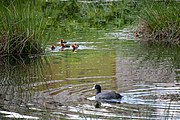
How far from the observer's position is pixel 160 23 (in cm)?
1825

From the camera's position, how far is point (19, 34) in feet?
54.0

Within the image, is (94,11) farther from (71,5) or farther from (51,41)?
(51,41)

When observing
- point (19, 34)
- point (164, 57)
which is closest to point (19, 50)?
point (19, 34)

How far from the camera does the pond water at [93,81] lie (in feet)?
33.9

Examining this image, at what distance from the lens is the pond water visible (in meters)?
10.3

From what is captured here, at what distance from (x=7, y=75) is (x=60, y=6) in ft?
53.1

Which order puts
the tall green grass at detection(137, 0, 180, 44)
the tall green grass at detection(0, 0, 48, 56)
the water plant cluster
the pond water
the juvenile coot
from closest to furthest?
the pond water → the juvenile coot → the tall green grass at detection(0, 0, 48, 56) → the water plant cluster → the tall green grass at detection(137, 0, 180, 44)

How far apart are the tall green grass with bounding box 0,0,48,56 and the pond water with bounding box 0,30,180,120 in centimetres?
38

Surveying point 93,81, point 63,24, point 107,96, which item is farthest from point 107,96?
point 63,24

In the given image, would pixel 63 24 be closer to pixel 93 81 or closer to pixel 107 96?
pixel 93 81

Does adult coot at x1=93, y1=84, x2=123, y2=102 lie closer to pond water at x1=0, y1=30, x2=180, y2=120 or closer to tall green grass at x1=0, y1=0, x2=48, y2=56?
pond water at x1=0, y1=30, x2=180, y2=120

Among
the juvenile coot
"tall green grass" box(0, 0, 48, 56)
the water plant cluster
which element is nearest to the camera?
the juvenile coot

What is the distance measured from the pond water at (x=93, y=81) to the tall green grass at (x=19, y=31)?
38cm

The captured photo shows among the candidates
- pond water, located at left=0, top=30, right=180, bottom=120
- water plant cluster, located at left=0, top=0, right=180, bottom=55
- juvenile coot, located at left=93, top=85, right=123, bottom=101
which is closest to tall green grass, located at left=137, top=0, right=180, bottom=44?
water plant cluster, located at left=0, top=0, right=180, bottom=55
